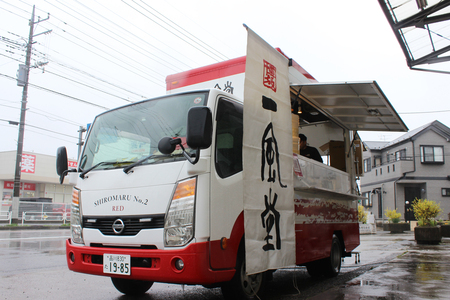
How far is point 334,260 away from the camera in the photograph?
21.8 feet

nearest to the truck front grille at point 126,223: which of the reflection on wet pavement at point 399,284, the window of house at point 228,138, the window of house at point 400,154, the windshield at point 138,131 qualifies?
the windshield at point 138,131

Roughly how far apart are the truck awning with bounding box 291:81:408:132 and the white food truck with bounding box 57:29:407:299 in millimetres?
154

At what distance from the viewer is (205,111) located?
3.47m

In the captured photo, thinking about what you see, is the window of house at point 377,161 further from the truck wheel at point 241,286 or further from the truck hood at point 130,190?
the truck hood at point 130,190

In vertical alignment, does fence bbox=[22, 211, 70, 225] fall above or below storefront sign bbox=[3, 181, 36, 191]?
below

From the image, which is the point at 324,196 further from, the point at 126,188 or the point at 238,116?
the point at 126,188

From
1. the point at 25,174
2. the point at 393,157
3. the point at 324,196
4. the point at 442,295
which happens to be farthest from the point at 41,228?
the point at 393,157

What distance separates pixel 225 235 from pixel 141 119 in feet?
5.43

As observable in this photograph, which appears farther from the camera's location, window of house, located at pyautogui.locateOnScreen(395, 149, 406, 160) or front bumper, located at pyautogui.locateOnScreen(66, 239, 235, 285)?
window of house, located at pyautogui.locateOnScreen(395, 149, 406, 160)

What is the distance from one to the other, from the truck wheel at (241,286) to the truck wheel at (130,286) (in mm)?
1611

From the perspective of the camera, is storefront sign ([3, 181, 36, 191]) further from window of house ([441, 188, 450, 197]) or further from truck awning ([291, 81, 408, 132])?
window of house ([441, 188, 450, 197])

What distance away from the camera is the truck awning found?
5.70 meters

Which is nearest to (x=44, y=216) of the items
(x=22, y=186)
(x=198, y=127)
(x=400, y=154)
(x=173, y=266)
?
(x=22, y=186)

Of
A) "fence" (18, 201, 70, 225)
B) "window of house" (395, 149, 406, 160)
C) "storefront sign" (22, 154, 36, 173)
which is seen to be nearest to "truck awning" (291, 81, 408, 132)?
"fence" (18, 201, 70, 225)
